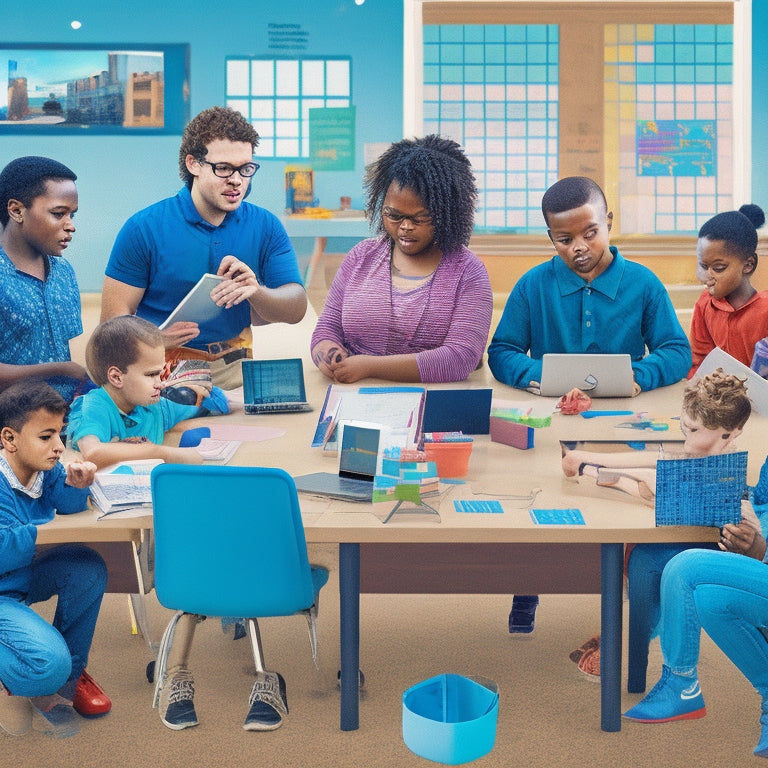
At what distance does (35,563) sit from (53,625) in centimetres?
15

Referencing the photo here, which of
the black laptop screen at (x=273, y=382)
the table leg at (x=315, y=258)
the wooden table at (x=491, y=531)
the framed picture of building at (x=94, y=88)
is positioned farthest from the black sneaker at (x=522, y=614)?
the framed picture of building at (x=94, y=88)

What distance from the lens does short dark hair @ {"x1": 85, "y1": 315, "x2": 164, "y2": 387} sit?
256 centimetres

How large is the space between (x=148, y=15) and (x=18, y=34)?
3.36 feet

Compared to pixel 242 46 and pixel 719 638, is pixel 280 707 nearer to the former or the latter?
pixel 719 638

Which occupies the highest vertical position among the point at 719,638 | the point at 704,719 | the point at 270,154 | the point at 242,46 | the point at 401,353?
the point at 242,46

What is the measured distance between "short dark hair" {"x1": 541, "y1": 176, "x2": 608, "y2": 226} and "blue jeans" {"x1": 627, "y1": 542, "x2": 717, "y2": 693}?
3.87 feet

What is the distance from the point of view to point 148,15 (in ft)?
26.6

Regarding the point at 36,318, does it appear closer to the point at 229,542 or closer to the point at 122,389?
the point at 122,389

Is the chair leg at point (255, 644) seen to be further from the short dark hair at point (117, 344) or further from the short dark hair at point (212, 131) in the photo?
the short dark hair at point (212, 131)

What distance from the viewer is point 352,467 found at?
230 centimetres

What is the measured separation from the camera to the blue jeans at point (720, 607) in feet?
6.80

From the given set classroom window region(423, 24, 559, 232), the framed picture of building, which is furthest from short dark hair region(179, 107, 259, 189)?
the framed picture of building

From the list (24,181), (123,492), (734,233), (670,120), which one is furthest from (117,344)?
(670,120)

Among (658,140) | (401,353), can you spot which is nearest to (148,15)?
(658,140)
